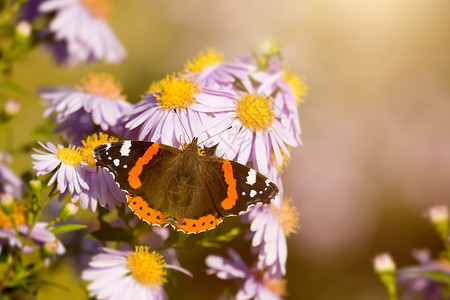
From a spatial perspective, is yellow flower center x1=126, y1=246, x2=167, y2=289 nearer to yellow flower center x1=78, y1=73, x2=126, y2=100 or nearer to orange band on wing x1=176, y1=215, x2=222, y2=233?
orange band on wing x1=176, y1=215, x2=222, y2=233

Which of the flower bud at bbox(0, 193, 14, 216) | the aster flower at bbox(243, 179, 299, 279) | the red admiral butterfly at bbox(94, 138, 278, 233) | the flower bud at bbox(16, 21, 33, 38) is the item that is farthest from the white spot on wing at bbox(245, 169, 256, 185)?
the flower bud at bbox(16, 21, 33, 38)

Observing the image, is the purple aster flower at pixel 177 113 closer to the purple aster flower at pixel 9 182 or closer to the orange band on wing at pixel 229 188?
the orange band on wing at pixel 229 188

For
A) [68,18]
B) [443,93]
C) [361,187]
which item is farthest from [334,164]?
[68,18]

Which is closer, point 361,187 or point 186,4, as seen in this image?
point 361,187

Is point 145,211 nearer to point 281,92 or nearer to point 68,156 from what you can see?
point 68,156

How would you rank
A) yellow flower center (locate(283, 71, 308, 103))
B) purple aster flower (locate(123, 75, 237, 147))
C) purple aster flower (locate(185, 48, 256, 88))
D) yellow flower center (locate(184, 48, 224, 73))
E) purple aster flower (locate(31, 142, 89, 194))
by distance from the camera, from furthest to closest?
yellow flower center (locate(283, 71, 308, 103)) → yellow flower center (locate(184, 48, 224, 73)) → purple aster flower (locate(185, 48, 256, 88)) → purple aster flower (locate(123, 75, 237, 147)) → purple aster flower (locate(31, 142, 89, 194))

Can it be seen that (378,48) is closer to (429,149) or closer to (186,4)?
(429,149)
